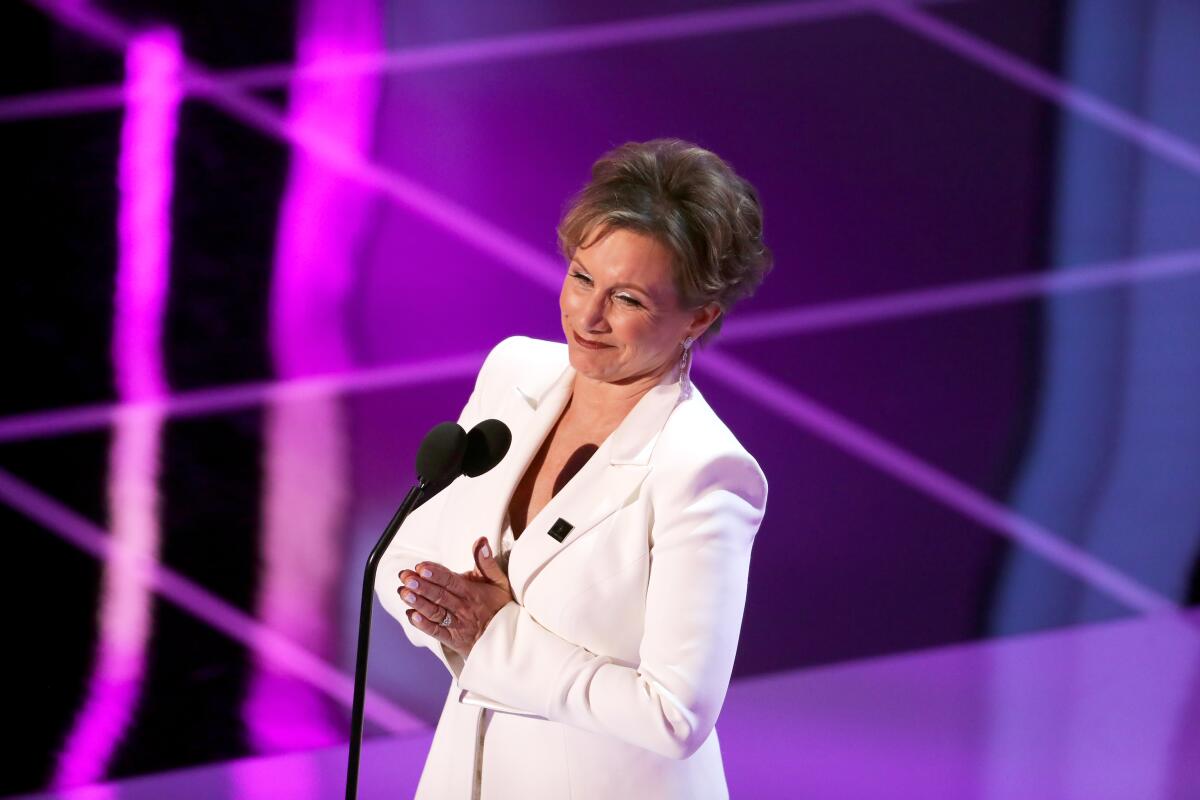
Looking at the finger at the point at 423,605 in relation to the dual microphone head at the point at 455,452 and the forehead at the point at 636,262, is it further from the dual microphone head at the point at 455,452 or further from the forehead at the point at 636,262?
the forehead at the point at 636,262

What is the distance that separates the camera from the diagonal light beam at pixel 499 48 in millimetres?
3205

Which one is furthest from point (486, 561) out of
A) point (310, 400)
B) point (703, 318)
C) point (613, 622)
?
point (310, 400)

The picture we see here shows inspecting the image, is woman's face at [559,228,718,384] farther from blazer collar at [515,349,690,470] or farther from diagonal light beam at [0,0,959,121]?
diagonal light beam at [0,0,959,121]

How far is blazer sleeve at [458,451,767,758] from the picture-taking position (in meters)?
1.71

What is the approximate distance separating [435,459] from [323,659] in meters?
2.10

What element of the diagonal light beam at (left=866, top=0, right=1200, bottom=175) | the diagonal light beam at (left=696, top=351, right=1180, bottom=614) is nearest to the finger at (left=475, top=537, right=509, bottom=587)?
the diagonal light beam at (left=696, top=351, right=1180, bottom=614)

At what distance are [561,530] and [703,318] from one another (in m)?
0.31

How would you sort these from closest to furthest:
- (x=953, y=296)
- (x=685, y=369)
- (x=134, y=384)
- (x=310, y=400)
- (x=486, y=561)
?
(x=486, y=561), (x=685, y=369), (x=134, y=384), (x=310, y=400), (x=953, y=296)

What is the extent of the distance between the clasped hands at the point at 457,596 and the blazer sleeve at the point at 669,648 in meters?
0.02

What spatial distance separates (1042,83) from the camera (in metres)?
3.96

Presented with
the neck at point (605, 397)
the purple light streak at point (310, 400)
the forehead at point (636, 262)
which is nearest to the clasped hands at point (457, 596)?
the neck at point (605, 397)

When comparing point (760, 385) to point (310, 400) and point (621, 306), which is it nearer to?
point (310, 400)

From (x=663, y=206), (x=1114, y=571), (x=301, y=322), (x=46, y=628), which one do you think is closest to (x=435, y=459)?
(x=663, y=206)

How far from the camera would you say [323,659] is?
357 centimetres
